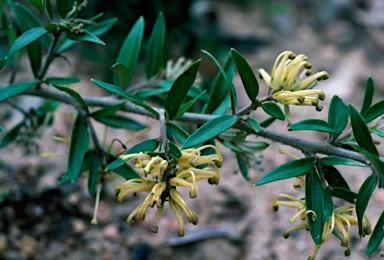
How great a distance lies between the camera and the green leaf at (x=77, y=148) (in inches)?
33.5

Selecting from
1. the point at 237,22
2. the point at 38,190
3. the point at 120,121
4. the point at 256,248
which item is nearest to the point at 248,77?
the point at 120,121

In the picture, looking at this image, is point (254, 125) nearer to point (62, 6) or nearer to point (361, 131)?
point (361, 131)

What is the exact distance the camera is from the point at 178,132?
74 centimetres

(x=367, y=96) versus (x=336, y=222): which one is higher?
(x=367, y=96)

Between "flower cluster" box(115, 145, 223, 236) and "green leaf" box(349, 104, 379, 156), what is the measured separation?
186 mm

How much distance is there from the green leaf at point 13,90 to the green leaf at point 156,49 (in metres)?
0.27

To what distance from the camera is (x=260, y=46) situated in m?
2.31

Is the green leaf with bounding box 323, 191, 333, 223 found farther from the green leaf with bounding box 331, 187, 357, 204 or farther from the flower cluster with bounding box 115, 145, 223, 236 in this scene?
the flower cluster with bounding box 115, 145, 223, 236

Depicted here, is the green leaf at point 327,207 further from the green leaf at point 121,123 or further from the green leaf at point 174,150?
the green leaf at point 121,123

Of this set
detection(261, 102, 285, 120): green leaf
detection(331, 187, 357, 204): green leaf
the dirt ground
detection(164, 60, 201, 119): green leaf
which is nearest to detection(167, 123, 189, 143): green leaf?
detection(164, 60, 201, 119): green leaf

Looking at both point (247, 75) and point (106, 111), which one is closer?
point (247, 75)

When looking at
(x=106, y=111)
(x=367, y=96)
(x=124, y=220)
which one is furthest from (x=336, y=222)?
(x=124, y=220)

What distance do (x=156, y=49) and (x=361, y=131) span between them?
21.5 inches

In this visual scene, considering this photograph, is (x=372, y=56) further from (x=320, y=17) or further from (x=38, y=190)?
(x=38, y=190)
